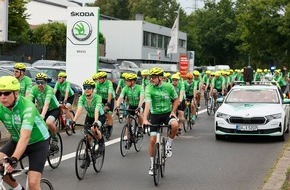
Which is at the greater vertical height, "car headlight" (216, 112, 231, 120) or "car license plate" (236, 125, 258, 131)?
"car headlight" (216, 112, 231, 120)

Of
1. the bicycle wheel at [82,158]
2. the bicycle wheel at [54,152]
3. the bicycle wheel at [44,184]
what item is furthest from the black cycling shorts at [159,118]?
the bicycle wheel at [44,184]

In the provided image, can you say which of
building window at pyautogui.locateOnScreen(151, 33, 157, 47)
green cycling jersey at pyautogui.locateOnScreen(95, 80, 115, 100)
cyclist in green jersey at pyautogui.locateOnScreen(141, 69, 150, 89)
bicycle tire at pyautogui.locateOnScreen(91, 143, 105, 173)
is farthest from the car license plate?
building window at pyautogui.locateOnScreen(151, 33, 157, 47)

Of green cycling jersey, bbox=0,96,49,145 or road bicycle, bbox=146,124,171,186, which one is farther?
road bicycle, bbox=146,124,171,186

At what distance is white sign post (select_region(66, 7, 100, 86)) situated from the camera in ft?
84.2

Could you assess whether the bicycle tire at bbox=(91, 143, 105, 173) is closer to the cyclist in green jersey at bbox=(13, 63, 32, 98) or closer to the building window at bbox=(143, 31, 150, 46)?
the cyclist in green jersey at bbox=(13, 63, 32, 98)

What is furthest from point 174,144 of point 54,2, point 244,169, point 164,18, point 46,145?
point 164,18

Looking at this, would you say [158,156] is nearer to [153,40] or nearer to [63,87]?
[63,87]

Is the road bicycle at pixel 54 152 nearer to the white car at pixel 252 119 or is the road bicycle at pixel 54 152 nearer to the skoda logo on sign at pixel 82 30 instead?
the white car at pixel 252 119

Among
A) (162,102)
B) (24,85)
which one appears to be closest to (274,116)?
(162,102)

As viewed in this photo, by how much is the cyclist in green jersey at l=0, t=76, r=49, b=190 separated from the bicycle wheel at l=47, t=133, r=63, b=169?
477 cm

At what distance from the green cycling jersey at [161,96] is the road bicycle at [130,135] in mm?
2610

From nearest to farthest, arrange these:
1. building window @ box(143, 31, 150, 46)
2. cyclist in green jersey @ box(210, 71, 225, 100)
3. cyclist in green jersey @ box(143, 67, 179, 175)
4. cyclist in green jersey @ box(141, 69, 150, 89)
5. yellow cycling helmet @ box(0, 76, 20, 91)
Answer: yellow cycling helmet @ box(0, 76, 20, 91)
cyclist in green jersey @ box(143, 67, 179, 175)
cyclist in green jersey @ box(141, 69, 150, 89)
cyclist in green jersey @ box(210, 71, 225, 100)
building window @ box(143, 31, 150, 46)

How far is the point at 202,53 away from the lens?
10631cm

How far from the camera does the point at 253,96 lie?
18.0 meters
